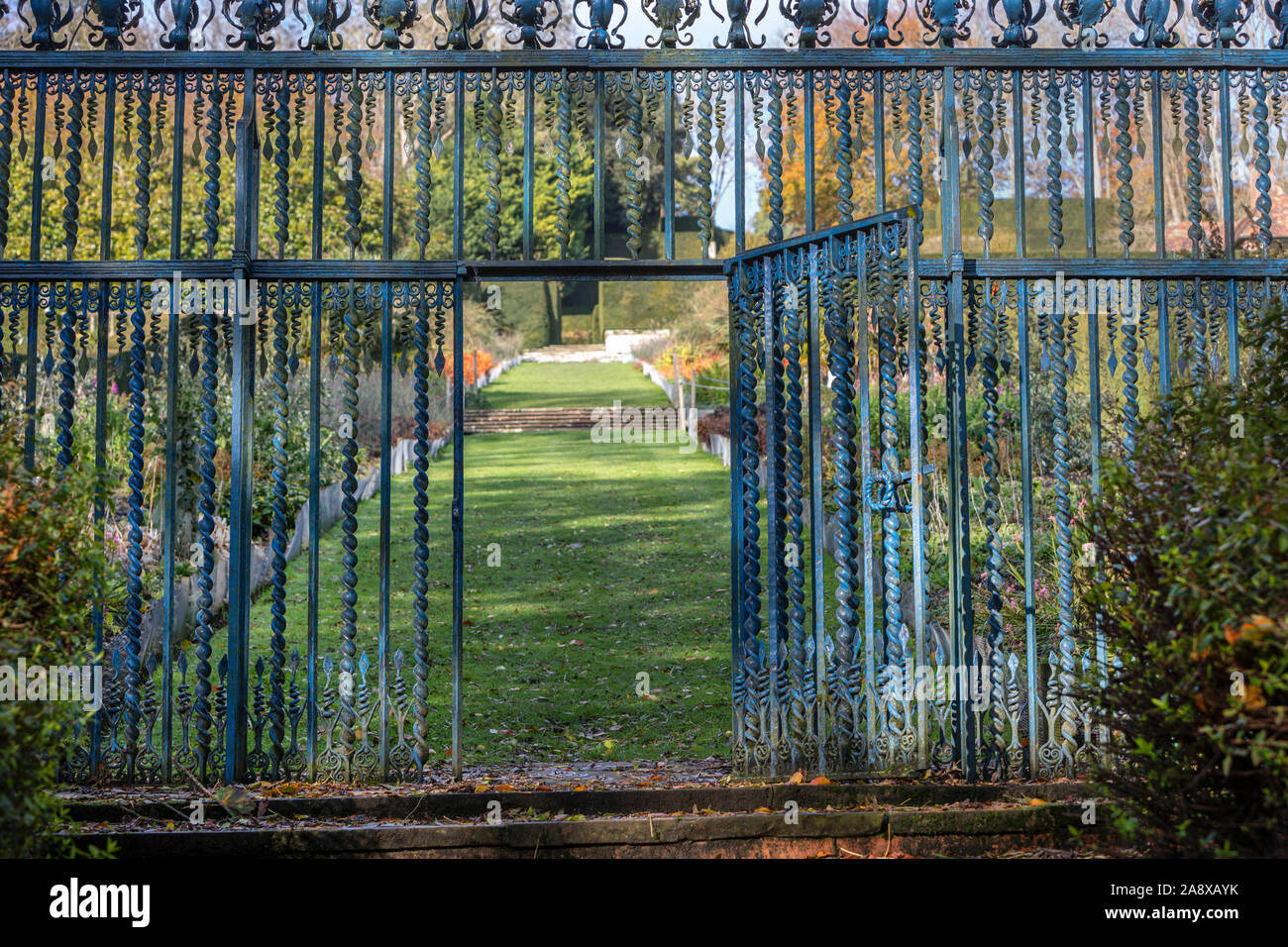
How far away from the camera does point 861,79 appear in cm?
601

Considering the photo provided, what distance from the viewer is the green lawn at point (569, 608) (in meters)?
7.40

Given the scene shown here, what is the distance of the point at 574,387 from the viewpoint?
33.8m

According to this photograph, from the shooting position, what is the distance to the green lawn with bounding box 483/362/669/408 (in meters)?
29.2

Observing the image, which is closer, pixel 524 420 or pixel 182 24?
pixel 182 24

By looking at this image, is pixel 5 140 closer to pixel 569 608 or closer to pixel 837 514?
pixel 837 514

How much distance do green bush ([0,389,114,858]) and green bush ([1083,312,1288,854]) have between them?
3665 millimetres

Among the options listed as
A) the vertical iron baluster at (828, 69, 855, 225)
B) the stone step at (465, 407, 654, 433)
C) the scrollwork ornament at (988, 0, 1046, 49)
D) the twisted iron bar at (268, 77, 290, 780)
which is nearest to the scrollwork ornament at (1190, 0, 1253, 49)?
the scrollwork ornament at (988, 0, 1046, 49)

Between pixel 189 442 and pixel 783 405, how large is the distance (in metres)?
7.38

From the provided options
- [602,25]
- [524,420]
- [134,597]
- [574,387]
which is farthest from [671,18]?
[574,387]

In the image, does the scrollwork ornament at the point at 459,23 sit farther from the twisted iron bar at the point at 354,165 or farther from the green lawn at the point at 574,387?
the green lawn at the point at 574,387

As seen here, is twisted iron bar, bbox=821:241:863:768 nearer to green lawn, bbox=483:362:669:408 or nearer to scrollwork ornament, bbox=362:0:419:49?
scrollwork ornament, bbox=362:0:419:49

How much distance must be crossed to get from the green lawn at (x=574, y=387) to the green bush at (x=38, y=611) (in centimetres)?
2283

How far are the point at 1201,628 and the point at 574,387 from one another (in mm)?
30313

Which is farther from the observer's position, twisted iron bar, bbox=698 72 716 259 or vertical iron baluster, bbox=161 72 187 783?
twisted iron bar, bbox=698 72 716 259
